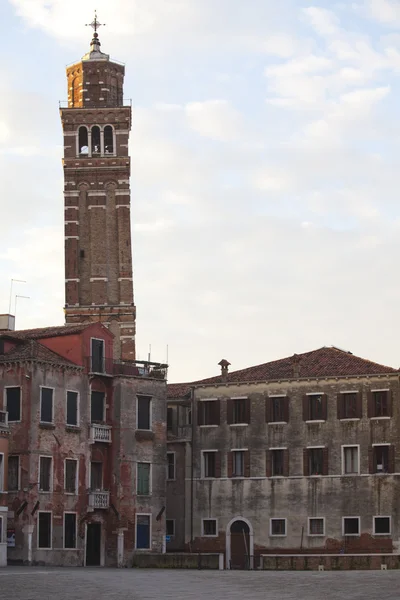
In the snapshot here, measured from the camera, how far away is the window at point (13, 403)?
2608 inches

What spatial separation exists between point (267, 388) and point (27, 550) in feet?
55.6

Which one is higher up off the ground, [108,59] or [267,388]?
[108,59]

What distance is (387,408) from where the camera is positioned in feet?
234

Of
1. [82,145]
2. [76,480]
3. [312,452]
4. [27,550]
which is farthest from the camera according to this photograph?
[82,145]

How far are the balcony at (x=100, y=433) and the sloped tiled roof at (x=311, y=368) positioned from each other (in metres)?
8.42

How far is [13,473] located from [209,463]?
1367 cm

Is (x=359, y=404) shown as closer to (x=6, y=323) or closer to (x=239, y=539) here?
Answer: (x=239, y=539)

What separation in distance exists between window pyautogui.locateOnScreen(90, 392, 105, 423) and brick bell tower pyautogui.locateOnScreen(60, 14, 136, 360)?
24.1 meters

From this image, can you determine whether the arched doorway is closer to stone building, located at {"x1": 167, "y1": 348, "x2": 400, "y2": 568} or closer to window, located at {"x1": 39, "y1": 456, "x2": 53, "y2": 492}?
stone building, located at {"x1": 167, "y1": 348, "x2": 400, "y2": 568}

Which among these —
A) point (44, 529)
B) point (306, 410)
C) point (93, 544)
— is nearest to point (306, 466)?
point (306, 410)

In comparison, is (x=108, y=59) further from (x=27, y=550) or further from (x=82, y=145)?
(x=27, y=550)

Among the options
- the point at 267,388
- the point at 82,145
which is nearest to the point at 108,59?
the point at 82,145

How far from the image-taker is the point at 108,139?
102 meters

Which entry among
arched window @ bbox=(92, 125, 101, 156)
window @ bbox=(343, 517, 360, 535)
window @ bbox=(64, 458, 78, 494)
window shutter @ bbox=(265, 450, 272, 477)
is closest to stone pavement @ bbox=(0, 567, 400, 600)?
window @ bbox=(64, 458, 78, 494)
